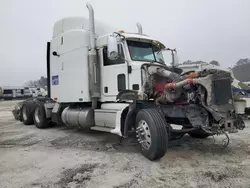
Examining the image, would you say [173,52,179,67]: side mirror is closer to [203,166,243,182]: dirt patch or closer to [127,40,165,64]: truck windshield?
[127,40,165,64]: truck windshield

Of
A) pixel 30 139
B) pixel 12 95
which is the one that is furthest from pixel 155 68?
pixel 12 95

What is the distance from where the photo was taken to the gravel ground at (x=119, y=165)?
338cm

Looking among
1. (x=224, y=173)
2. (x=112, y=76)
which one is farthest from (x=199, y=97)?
(x=112, y=76)

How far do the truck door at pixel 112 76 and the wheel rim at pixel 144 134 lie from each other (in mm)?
1349

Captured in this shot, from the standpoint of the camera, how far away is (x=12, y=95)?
44.3 m

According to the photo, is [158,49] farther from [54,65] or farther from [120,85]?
[54,65]

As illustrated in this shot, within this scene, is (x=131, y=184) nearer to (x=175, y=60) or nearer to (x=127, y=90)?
(x=127, y=90)

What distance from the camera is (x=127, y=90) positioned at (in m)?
5.22

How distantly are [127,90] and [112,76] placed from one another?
40.7 inches

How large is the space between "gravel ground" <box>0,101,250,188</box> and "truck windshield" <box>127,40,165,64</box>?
2211mm

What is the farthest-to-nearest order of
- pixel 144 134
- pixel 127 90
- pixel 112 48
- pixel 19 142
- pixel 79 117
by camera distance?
pixel 79 117 < pixel 19 142 < pixel 127 90 < pixel 112 48 < pixel 144 134

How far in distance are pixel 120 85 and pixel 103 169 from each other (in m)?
2.45

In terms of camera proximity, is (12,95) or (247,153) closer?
(247,153)

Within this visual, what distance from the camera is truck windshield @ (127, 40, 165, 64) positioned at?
5.66 metres
